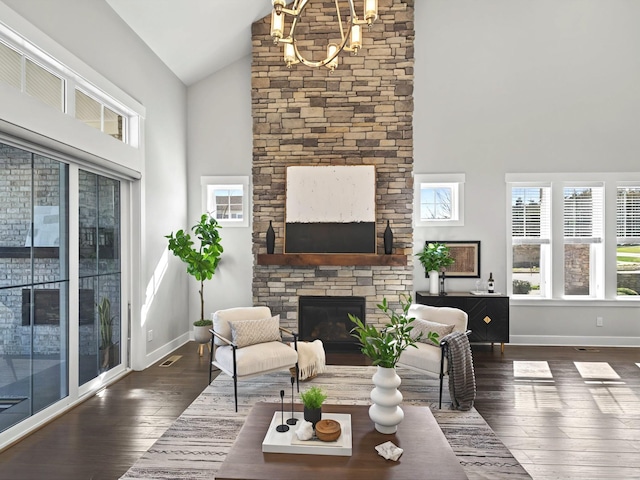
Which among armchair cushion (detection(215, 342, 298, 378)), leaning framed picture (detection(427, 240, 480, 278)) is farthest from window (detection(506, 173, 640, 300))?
armchair cushion (detection(215, 342, 298, 378))

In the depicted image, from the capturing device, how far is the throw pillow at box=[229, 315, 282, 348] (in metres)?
3.81

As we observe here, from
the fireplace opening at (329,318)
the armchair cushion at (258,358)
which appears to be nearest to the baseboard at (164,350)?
the armchair cushion at (258,358)

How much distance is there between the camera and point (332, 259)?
5281 mm

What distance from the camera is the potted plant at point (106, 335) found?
13.1 feet

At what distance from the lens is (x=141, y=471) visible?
247 cm

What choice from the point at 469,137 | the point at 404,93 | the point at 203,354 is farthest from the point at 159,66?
the point at 469,137

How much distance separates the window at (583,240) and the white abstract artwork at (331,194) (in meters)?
2.99

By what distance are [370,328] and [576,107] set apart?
17.1ft

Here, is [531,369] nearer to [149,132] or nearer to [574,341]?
[574,341]

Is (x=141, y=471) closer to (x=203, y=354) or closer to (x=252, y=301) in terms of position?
(x=203, y=354)

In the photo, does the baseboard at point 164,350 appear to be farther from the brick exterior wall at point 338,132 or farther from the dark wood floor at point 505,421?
the brick exterior wall at point 338,132

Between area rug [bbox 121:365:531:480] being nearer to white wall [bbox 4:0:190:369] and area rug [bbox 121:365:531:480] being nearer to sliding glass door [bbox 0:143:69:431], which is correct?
sliding glass door [bbox 0:143:69:431]

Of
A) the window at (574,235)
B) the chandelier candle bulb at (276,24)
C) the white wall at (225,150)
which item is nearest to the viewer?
the chandelier candle bulb at (276,24)

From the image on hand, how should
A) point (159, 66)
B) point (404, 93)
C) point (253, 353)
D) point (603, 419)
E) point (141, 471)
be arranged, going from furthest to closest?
1. point (404, 93)
2. point (159, 66)
3. point (253, 353)
4. point (603, 419)
5. point (141, 471)
